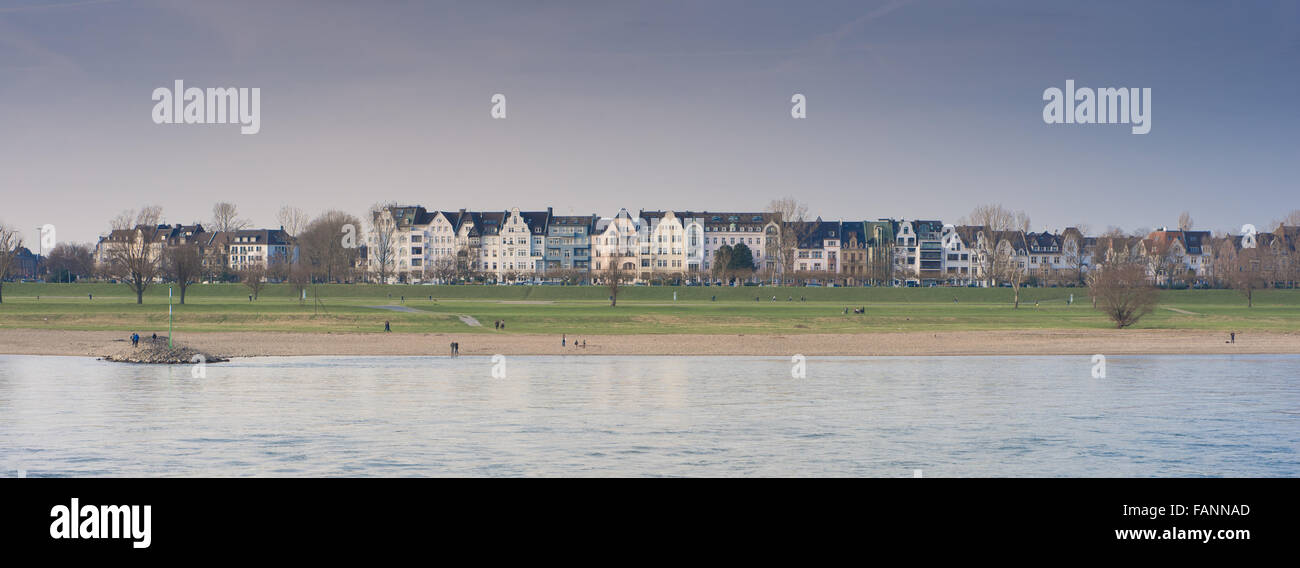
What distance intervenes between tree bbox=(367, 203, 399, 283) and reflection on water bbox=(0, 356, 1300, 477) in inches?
4882

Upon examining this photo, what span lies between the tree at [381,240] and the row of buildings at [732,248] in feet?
1.06

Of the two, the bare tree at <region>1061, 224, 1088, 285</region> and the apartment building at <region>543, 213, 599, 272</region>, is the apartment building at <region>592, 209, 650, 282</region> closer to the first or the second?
the apartment building at <region>543, 213, 599, 272</region>

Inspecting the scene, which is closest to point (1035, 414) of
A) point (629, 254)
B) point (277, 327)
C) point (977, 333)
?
point (977, 333)

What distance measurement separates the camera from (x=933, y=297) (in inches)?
4815

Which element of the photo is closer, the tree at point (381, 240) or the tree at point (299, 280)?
the tree at point (299, 280)

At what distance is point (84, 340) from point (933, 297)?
90.0 metres

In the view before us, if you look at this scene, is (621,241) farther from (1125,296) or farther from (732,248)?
(1125,296)

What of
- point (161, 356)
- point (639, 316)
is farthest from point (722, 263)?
point (161, 356)

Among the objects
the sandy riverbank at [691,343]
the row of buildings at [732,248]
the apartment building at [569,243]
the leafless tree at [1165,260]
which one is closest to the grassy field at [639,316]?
the sandy riverbank at [691,343]

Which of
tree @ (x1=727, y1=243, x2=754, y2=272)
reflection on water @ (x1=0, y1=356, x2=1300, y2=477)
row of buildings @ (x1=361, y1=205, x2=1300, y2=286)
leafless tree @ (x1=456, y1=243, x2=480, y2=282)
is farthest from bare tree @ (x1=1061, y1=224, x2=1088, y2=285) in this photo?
reflection on water @ (x1=0, y1=356, x2=1300, y2=477)

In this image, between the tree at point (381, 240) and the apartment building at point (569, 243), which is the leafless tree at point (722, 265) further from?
the tree at point (381, 240)

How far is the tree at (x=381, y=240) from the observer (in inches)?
7023

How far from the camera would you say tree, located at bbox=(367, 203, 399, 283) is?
178375 mm

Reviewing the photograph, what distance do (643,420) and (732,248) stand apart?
150 metres
